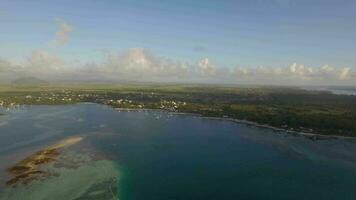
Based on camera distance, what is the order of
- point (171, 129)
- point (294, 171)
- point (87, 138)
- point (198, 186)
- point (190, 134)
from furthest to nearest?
point (171, 129) < point (190, 134) < point (87, 138) < point (294, 171) < point (198, 186)

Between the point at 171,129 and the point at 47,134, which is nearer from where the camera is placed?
the point at 47,134

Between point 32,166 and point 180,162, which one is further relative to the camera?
point 180,162

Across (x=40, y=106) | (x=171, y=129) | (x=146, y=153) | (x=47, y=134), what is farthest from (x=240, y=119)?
(x=40, y=106)

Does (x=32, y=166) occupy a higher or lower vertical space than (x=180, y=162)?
higher

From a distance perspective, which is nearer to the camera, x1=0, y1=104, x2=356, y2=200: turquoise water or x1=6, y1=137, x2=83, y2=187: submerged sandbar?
x1=0, y1=104, x2=356, y2=200: turquoise water

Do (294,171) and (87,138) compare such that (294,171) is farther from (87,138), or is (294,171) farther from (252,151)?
(87,138)

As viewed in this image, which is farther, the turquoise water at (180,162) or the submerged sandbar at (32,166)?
the submerged sandbar at (32,166)

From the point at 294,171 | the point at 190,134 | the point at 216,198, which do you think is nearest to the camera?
the point at 216,198
